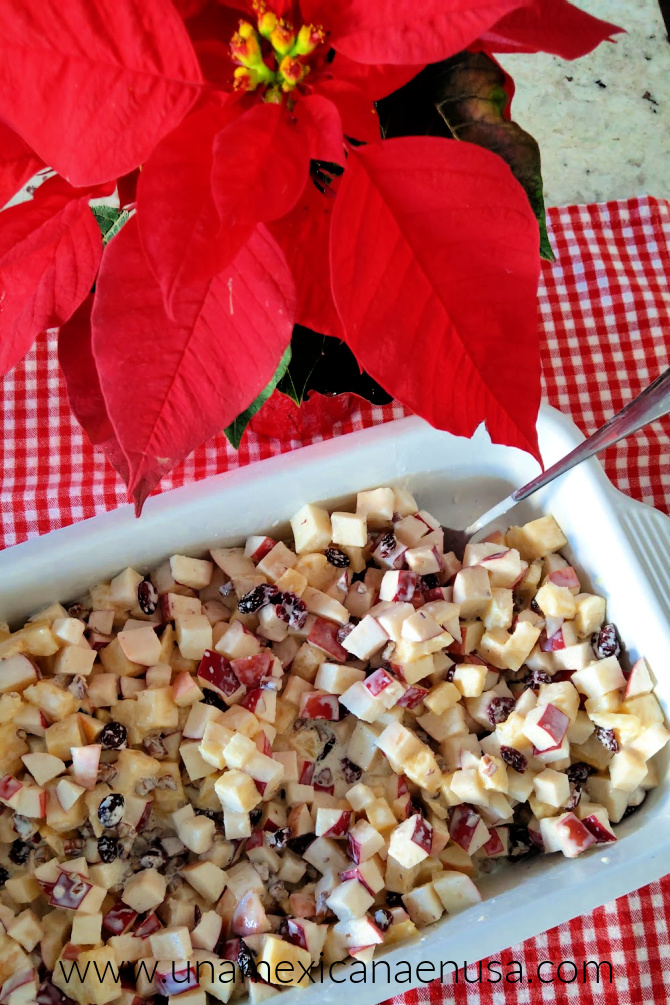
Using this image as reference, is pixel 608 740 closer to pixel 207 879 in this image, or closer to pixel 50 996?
pixel 207 879

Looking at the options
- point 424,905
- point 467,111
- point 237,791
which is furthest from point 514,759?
point 467,111

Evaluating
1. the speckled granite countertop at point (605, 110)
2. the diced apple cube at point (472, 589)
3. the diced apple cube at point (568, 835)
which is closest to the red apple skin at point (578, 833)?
the diced apple cube at point (568, 835)

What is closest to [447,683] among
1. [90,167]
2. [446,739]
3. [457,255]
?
[446,739]

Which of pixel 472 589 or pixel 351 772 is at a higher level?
pixel 472 589

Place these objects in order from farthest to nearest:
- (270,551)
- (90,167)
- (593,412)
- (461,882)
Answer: (593,412)
(270,551)
(461,882)
(90,167)

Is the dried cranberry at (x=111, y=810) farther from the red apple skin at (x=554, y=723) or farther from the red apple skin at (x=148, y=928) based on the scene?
the red apple skin at (x=554, y=723)

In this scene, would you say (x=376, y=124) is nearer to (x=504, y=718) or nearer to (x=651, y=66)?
(x=504, y=718)

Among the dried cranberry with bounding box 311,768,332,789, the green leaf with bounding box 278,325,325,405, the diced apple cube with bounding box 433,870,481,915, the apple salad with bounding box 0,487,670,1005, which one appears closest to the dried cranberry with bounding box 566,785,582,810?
the apple salad with bounding box 0,487,670,1005
